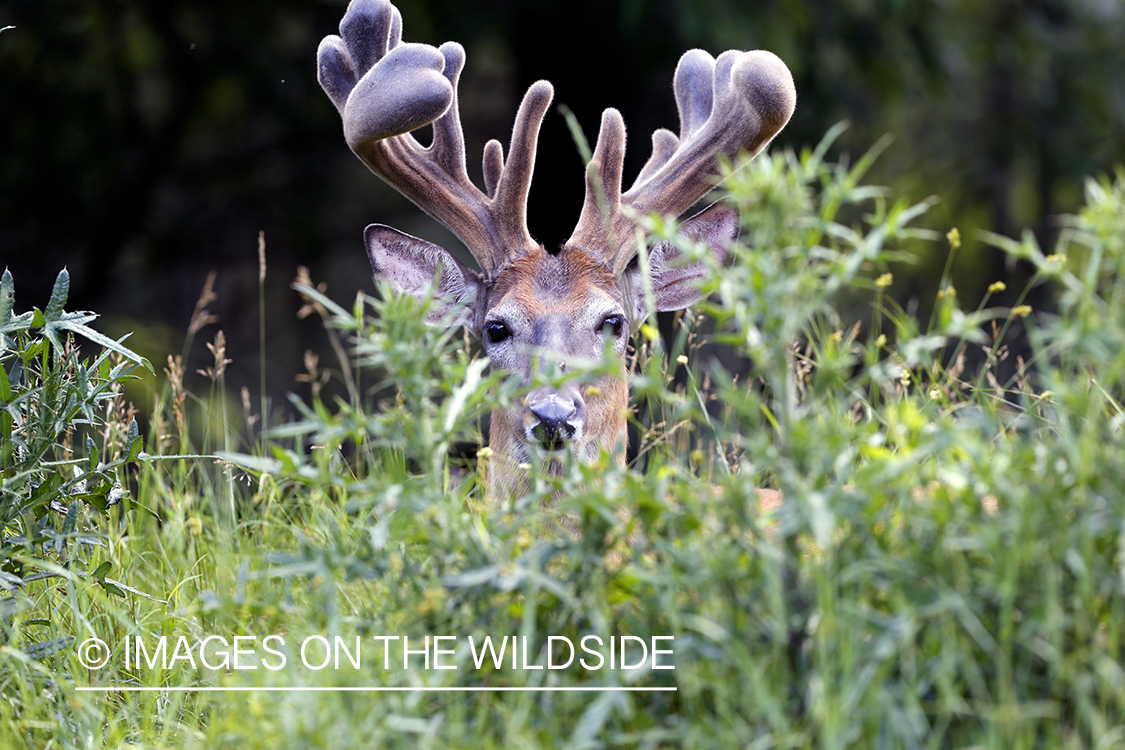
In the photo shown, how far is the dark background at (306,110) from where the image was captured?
8859 millimetres

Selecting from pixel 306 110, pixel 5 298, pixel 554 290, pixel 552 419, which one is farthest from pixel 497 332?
pixel 306 110

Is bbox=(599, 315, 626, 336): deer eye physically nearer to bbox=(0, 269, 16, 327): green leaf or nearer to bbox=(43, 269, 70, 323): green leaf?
bbox=(43, 269, 70, 323): green leaf

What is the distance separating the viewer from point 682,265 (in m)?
4.67

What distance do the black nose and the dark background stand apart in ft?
16.1

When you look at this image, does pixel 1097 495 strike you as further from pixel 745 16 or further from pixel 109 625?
pixel 745 16

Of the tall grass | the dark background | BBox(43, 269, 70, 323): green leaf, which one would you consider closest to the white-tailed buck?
BBox(43, 269, 70, 323): green leaf

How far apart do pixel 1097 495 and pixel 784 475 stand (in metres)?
0.53

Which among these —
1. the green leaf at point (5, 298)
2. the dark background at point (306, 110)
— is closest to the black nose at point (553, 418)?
the green leaf at point (5, 298)

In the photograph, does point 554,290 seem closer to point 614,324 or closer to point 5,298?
point 614,324

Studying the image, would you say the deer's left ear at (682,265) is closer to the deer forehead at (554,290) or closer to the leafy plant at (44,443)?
the deer forehead at (554,290)

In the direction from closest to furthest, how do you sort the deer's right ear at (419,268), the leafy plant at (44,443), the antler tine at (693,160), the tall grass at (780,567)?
the tall grass at (780,567), the leafy plant at (44,443), the antler tine at (693,160), the deer's right ear at (419,268)

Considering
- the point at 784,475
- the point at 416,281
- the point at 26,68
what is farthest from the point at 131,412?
the point at 26,68

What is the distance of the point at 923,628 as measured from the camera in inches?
90.1

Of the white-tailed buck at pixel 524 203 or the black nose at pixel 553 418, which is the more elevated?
the white-tailed buck at pixel 524 203
